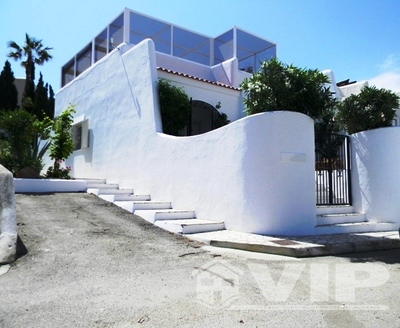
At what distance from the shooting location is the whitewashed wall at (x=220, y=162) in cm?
682

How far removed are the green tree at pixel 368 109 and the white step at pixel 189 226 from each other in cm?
449

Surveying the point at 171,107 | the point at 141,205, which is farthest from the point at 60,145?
the point at 141,205

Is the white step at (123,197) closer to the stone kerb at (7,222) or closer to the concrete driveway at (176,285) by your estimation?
the concrete driveway at (176,285)

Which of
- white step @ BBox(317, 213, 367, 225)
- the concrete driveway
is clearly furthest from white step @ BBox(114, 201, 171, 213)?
white step @ BBox(317, 213, 367, 225)

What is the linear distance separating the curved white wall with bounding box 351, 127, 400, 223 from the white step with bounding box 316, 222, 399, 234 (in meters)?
0.23

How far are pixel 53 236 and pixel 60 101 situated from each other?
1215 cm

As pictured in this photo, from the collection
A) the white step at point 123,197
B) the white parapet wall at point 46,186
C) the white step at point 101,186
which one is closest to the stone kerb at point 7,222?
the white step at point 123,197

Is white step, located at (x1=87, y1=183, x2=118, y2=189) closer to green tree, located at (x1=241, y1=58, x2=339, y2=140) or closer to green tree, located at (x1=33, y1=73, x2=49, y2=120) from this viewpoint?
green tree, located at (x1=241, y1=58, x2=339, y2=140)

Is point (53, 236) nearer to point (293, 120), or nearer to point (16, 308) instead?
point (16, 308)

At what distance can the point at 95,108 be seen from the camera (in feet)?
42.7

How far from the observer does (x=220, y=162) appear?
Answer: 739 cm

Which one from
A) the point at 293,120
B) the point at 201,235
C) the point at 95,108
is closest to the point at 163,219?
the point at 201,235

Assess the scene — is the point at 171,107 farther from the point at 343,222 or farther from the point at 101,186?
the point at 343,222

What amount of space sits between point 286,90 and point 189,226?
11.8 feet
